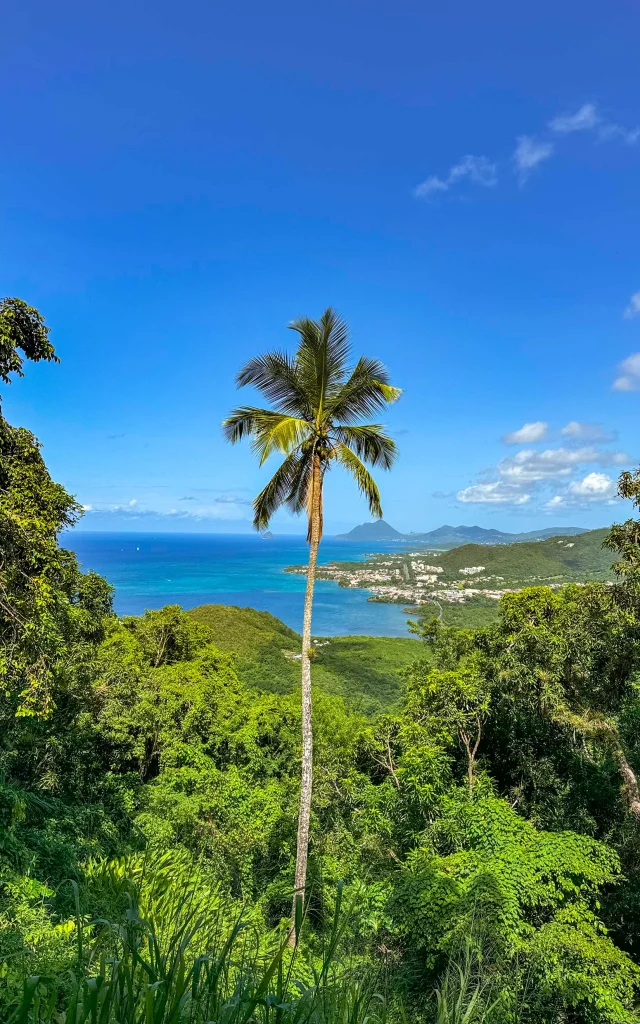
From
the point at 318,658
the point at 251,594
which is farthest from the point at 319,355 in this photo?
the point at 251,594

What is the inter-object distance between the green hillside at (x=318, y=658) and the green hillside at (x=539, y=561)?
38244mm

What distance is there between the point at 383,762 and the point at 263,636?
41780 mm

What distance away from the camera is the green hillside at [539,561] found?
3561 inches

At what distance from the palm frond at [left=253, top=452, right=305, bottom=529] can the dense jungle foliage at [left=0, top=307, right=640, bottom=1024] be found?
2.95 m

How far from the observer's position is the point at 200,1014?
1329 mm

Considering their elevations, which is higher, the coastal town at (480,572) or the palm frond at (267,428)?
the palm frond at (267,428)

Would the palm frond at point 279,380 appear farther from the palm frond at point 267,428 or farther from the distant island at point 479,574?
the distant island at point 479,574

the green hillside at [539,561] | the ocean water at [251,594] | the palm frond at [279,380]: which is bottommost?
the ocean water at [251,594]

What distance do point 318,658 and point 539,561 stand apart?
72.8 meters

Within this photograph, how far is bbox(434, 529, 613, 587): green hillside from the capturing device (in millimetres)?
90438

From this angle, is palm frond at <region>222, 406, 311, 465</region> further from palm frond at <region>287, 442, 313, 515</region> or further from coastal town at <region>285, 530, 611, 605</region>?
coastal town at <region>285, 530, 611, 605</region>

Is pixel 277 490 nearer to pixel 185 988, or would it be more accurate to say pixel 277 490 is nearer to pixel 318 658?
pixel 185 988

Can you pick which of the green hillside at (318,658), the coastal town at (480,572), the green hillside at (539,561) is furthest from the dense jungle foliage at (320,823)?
the green hillside at (539,561)

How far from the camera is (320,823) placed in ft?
39.5
